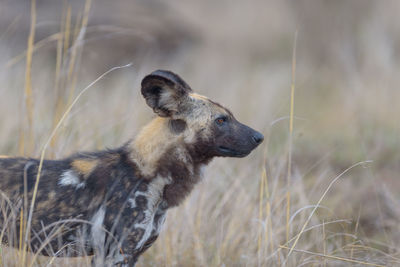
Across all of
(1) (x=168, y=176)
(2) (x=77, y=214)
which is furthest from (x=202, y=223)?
(2) (x=77, y=214)

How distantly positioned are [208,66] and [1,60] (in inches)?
183

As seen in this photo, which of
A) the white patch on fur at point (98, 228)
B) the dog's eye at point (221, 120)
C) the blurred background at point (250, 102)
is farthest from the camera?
the blurred background at point (250, 102)

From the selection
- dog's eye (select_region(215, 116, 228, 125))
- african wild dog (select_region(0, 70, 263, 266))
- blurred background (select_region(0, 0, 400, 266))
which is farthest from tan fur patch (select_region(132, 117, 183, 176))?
blurred background (select_region(0, 0, 400, 266))

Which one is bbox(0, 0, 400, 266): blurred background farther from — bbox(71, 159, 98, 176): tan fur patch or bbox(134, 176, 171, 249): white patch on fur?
bbox(71, 159, 98, 176): tan fur patch

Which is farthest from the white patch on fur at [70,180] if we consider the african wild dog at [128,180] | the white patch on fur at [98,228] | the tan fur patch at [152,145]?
the tan fur patch at [152,145]

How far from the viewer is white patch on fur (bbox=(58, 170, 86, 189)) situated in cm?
292

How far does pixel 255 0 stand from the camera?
1430cm

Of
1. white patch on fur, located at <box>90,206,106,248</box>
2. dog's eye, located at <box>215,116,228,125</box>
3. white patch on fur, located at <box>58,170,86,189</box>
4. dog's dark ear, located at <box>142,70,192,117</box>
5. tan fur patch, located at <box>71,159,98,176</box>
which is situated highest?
dog's dark ear, located at <box>142,70,192,117</box>

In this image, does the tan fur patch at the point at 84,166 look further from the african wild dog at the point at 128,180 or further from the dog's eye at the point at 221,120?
Result: the dog's eye at the point at 221,120

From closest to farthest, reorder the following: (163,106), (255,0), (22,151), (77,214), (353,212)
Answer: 1. (77,214)
2. (163,106)
3. (22,151)
4. (353,212)
5. (255,0)

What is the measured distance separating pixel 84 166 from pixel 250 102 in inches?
211

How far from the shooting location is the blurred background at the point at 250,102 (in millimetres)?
3885

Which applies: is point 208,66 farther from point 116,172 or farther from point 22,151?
point 116,172

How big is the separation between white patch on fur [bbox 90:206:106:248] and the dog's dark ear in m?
0.68
